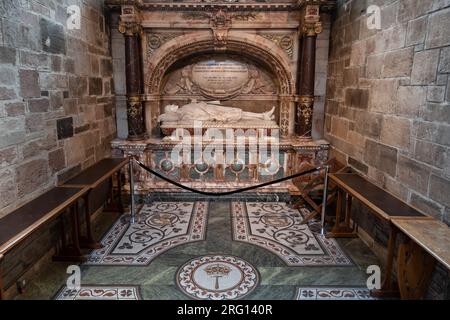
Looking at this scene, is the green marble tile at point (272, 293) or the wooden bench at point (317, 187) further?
the wooden bench at point (317, 187)

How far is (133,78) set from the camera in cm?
439

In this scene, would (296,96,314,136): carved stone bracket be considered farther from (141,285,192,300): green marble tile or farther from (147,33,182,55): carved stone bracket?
(141,285,192,300): green marble tile

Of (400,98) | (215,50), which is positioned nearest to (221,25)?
(215,50)

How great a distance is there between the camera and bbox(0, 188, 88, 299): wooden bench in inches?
78.0

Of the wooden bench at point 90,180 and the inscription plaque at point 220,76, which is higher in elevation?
the inscription plaque at point 220,76

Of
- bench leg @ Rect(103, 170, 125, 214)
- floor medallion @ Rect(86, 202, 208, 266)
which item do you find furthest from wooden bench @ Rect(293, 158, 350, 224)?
bench leg @ Rect(103, 170, 125, 214)

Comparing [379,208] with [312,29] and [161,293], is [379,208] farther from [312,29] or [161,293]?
[312,29]

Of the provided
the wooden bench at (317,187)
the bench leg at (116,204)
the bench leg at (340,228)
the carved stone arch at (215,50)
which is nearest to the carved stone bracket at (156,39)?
the carved stone arch at (215,50)

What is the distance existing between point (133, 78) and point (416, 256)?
11.9ft

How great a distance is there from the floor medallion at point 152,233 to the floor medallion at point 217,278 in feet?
1.35

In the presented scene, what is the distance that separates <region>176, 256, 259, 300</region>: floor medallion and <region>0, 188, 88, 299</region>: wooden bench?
0.98m

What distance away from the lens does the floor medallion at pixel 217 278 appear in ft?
8.03

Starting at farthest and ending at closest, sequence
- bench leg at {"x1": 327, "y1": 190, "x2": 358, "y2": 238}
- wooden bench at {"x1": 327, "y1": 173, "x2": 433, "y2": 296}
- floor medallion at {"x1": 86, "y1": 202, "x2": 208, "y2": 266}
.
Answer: bench leg at {"x1": 327, "y1": 190, "x2": 358, "y2": 238}
floor medallion at {"x1": 86, "y1": 202, "x2": 208, "y2": 266}
wooden bench at {"x1": 327, "y1": 173, "x2": 433, "y2": 296}

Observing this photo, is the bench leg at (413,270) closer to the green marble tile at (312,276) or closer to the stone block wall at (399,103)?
the stone block wall at (399,103)
